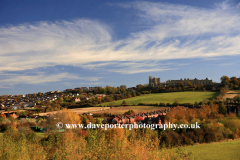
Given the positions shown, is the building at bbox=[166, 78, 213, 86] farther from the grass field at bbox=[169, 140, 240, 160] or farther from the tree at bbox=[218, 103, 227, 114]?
the grass field at bbox=[169, 140, 240, 160]

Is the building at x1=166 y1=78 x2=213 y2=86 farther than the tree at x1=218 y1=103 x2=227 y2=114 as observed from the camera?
Yes

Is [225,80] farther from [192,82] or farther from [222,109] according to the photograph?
[222,109]

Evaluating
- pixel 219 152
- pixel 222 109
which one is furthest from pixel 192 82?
pixel 219 152

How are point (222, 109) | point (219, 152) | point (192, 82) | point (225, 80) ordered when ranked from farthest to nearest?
point (192, 82)
point (225, 80)
point (222, 109)
point (219, 152)

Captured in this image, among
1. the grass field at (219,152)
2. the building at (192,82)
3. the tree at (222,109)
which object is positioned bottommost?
the grass field at (219,152)

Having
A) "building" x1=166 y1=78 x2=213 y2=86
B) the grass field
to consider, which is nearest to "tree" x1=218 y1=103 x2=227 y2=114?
the grass field

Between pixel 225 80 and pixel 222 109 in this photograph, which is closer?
pixel 222 109

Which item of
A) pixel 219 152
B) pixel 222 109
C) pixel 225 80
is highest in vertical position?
pixel 225 80

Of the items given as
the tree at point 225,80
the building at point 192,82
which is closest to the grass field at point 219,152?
the tree at point 225,80

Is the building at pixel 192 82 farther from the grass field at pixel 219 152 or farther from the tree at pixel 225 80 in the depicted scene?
the grass field at pixel 219 152

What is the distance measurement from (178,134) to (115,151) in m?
24.2

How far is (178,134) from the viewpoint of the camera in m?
30.5

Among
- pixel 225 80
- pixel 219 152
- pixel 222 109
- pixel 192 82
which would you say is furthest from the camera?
pixel 192 82

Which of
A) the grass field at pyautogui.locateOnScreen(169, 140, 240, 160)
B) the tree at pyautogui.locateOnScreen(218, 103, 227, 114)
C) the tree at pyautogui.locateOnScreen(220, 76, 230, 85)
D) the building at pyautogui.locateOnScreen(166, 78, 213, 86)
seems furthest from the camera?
the building at pyautogui.locateOnScreen(166, 78, 213, 86)
